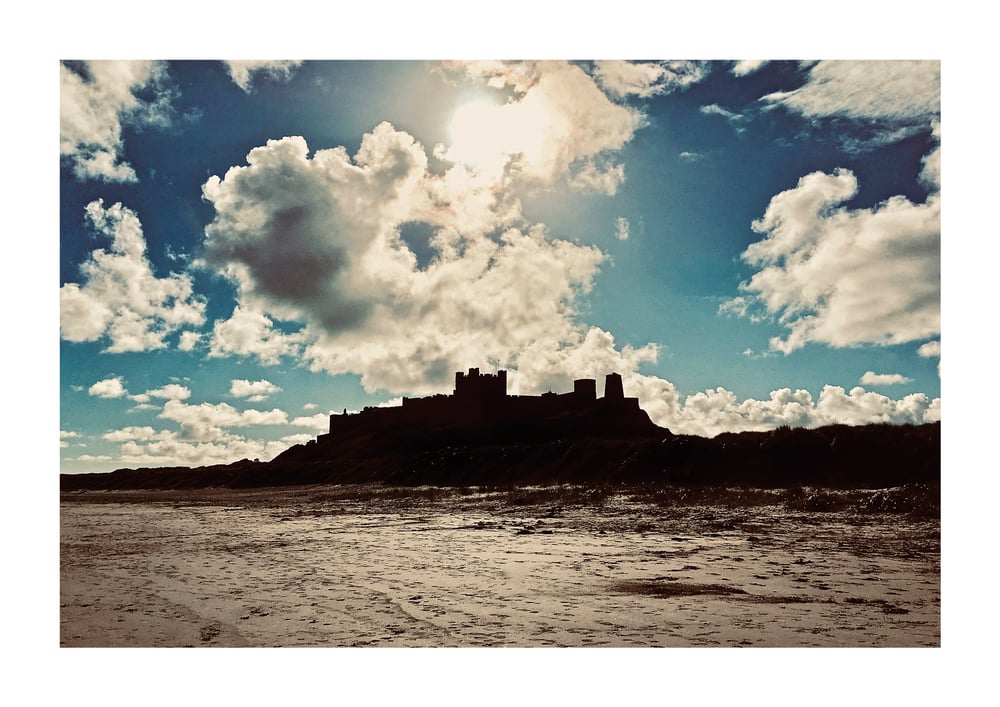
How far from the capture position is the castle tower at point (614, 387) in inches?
387

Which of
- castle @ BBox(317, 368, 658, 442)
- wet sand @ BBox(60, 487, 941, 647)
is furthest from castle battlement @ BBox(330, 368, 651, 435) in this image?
wet sand @ BBox(60, 487, 941, 647)

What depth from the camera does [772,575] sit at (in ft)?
24.2

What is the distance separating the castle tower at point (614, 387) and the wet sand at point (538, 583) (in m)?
1.91

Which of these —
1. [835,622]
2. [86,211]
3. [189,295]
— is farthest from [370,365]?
[835,622]

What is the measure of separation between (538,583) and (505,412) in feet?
31.1

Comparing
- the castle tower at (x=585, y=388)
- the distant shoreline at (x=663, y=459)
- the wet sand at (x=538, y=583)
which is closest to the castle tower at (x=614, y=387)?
the castle tower at (x=585, y=388)

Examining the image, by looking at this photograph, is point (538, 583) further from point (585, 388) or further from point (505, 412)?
point (505, 412)

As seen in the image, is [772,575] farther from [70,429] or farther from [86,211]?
[86,211]

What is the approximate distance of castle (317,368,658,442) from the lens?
37.7 feet

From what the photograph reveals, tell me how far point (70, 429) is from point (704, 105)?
7903mm

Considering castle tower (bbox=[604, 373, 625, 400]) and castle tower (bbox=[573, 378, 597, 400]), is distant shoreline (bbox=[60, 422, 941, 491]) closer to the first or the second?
castle tower (bbox=[573, 378, 597, 400])

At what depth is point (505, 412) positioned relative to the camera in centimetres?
1681

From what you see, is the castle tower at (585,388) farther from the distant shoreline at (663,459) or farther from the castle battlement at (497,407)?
the distant shoreline at (663,459)

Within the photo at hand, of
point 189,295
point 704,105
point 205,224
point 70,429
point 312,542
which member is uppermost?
point 704,105
